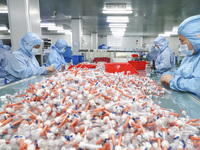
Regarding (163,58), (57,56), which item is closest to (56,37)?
(57,56)

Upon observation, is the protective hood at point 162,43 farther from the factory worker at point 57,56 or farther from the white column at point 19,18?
the white column at point 19,18

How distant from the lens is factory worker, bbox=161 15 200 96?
1.23m

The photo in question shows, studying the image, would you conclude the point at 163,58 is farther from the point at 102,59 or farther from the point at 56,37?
the point at 56,37

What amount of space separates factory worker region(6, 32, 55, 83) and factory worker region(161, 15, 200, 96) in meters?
2.03

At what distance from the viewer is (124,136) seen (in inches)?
20.6

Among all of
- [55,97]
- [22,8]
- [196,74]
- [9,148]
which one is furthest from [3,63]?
[196,74]

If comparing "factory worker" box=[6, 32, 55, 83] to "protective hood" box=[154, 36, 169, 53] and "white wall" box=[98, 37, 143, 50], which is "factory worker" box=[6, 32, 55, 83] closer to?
"protective hood" box=[154, 36, 169, 53]

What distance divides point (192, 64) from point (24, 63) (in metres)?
2.50

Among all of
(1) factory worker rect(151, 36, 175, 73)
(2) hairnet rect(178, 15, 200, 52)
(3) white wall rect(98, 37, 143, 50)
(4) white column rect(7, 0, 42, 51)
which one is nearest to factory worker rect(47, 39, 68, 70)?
(4) white column rect(7, 0, 42, 51)

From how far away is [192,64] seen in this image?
1.42 meters

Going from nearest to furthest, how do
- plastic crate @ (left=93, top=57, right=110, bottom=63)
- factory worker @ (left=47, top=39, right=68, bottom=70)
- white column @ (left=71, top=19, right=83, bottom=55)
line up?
factory worker @ (left=47, top=39, right=68, bottom=70), plastic crate @ (left=93, top=57, right=110, bottom=63), white column @ (left=71, top=19, right=83, bottom=55)

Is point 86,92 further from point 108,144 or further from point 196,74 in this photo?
point 196,74

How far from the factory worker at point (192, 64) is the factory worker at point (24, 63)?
203 cm

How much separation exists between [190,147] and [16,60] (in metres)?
2.48
